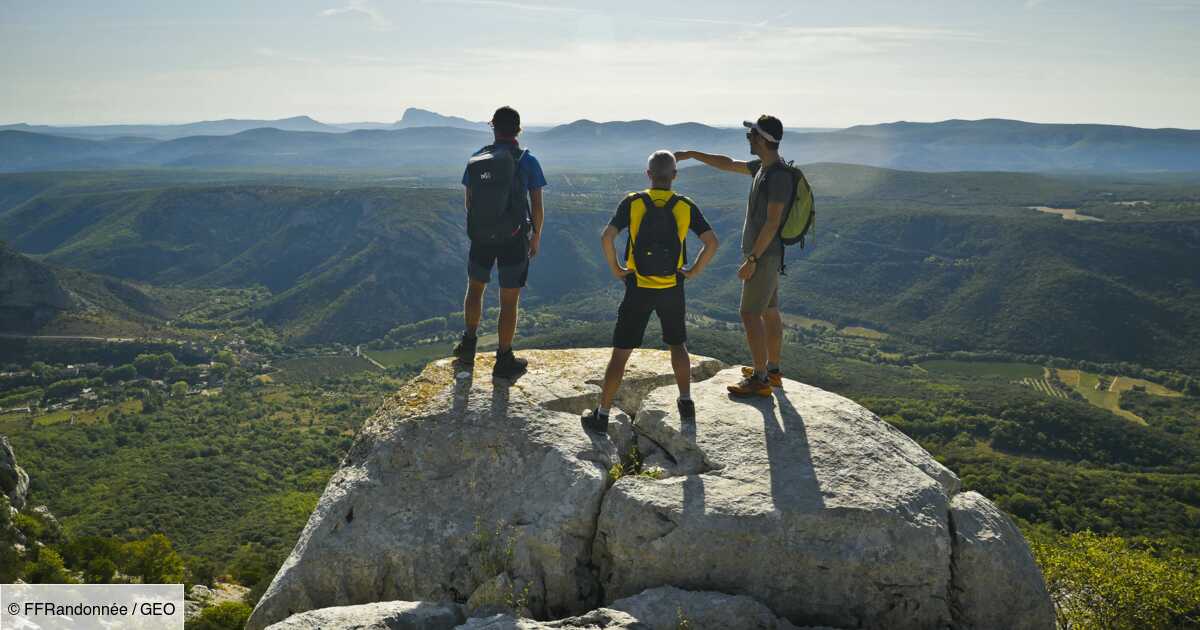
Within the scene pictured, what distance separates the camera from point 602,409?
10.1 meters

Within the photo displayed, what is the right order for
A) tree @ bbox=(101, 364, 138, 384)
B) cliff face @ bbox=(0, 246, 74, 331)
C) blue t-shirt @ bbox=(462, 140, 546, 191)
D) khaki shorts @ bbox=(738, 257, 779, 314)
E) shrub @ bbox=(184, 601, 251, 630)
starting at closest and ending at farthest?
khaki shorts @ bbox=(738, 257, 779, 314) → blue t-shirt @ bbox=(462, 140, 546, 191) → shrub @ bbox=(184, 601, 251, 630) → tree @ bbox=(101, 364, 138, 384) → cliff face @ bbox=(0, 246, 74, 331)

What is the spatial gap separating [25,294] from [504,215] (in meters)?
223

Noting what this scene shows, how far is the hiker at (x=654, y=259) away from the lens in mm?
9359

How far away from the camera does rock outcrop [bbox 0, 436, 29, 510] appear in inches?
1634

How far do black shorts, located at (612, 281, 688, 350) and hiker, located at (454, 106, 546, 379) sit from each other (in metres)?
1.86

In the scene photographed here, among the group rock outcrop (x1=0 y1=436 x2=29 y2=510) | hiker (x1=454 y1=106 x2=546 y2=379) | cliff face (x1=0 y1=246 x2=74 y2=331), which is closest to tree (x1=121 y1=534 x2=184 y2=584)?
rock outcrop (x1=0 y1=436 x2=29 y2=510)

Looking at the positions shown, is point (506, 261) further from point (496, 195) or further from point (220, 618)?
point (220, 618)

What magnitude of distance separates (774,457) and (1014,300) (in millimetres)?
214489

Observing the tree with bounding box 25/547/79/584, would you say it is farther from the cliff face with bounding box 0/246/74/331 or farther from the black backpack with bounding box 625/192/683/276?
the cliff face with bounding box 0/246/74/331

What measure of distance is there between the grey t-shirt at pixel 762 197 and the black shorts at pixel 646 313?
1.63 metres

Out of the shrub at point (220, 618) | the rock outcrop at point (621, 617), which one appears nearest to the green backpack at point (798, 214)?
the rock outcrop at point (621, 617)

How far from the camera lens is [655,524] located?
8.29m

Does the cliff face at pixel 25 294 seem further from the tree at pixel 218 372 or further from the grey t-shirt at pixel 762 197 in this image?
the grey t-shirt at pixel 762 197

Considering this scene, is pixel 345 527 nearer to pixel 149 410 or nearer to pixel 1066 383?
pixel 149 410
